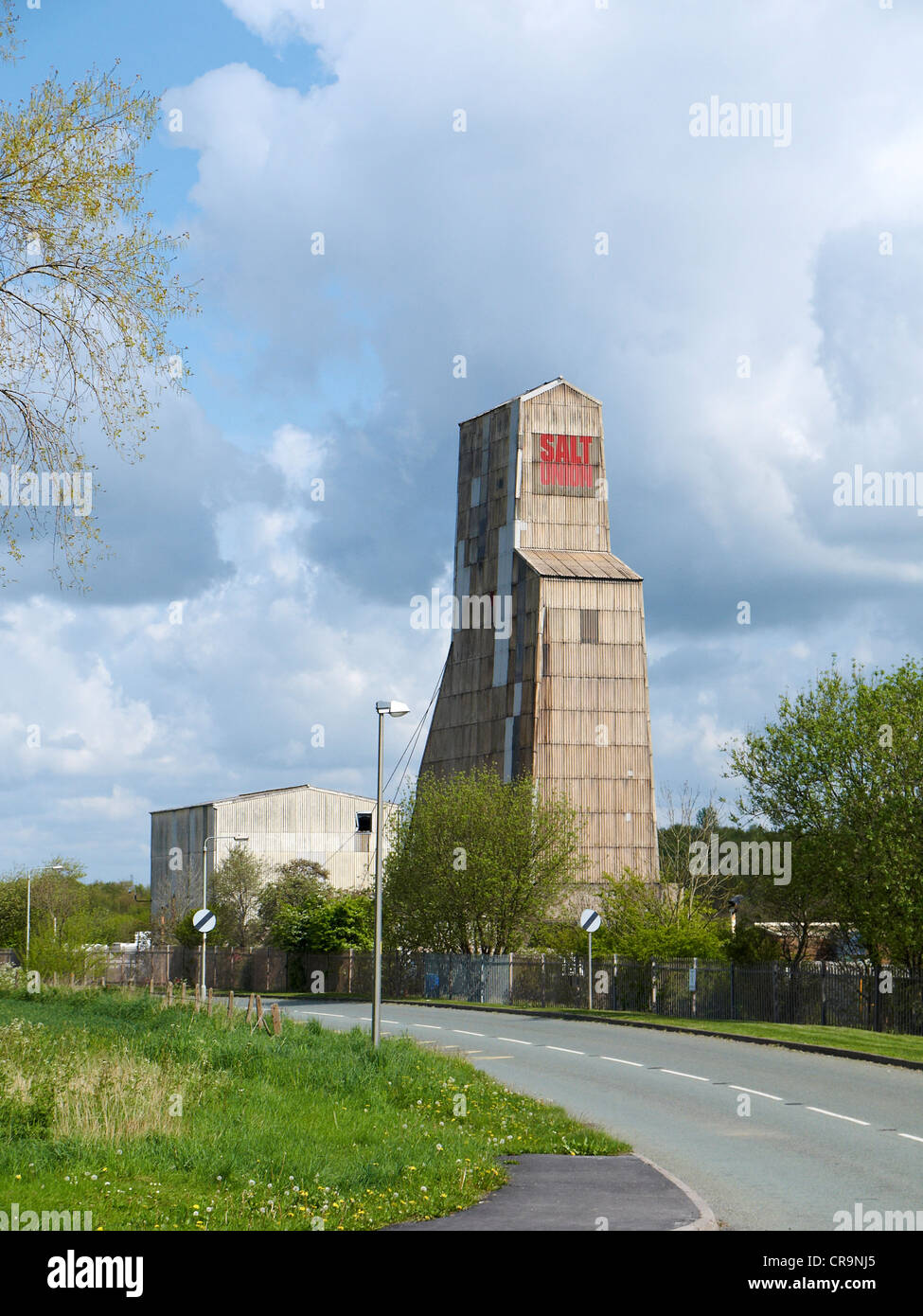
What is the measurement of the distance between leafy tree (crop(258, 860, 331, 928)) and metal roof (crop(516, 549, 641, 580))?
27896 mm

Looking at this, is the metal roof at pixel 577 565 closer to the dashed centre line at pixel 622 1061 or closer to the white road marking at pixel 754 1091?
the dashed centre line at pixel 622 1061

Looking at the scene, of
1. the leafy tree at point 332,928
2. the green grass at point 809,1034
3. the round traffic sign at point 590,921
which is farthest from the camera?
the leafy tree at point 332,928

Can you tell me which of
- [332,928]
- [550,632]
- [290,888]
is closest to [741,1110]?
[550,632]

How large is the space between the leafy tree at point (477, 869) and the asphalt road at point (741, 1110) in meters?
21.4

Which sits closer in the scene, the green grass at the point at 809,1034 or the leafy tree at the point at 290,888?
the green grass at the point at 809,1034

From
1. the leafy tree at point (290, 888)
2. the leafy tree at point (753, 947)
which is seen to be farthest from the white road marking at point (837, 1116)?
the leafy tree at point (290, 888)

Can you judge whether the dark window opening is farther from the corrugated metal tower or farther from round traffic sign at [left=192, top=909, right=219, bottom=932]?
round traffic sign at [left=192, top=909, right=219, bottom=932]

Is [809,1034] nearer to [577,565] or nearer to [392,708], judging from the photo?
[392,708]

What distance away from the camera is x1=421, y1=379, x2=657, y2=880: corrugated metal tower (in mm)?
67938

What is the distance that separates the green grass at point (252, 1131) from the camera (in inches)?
405

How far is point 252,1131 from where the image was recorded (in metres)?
13.0

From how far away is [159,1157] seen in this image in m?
11.6

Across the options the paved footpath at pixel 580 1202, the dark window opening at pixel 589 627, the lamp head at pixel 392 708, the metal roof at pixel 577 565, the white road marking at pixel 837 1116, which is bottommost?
the white road marking at pixel 837 1116
